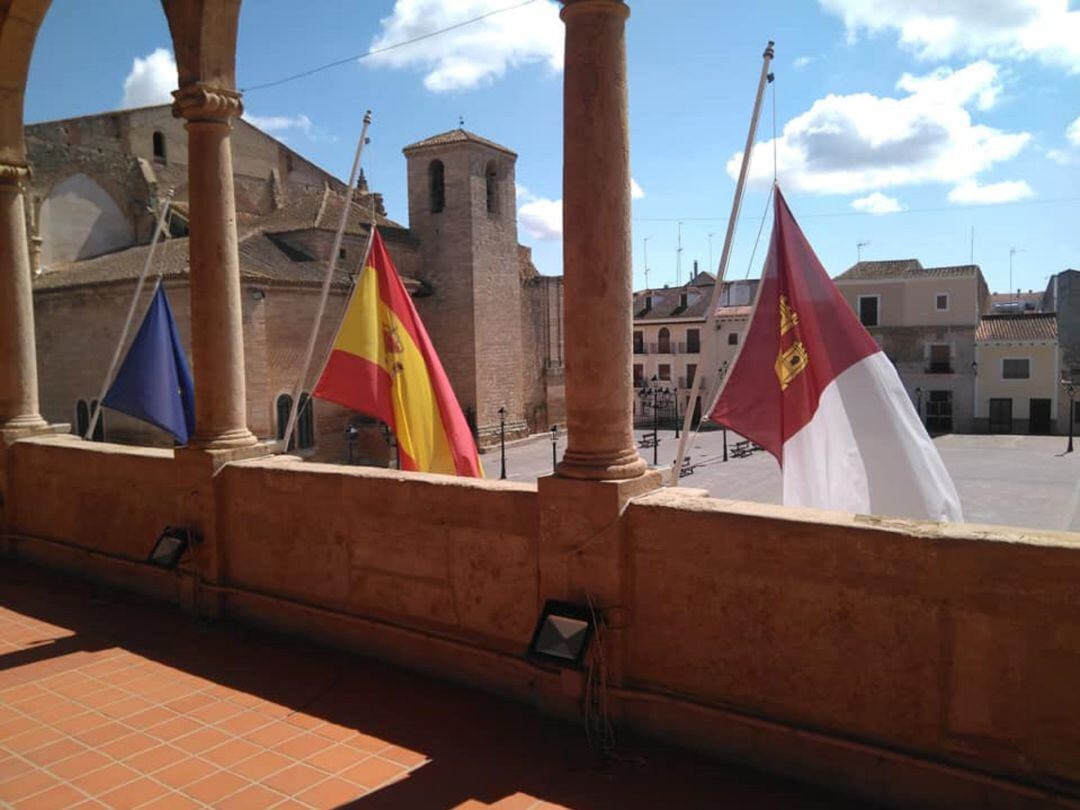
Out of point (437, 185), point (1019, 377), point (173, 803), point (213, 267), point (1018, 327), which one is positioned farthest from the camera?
point (1018, 327)

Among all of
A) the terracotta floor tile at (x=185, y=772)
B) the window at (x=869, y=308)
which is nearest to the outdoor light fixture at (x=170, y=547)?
the terracotta floor tile at (x=185, y=772)

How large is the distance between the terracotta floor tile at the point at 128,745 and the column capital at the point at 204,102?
13.5 ft

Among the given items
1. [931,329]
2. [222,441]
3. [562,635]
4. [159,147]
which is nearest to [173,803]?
[562,635]

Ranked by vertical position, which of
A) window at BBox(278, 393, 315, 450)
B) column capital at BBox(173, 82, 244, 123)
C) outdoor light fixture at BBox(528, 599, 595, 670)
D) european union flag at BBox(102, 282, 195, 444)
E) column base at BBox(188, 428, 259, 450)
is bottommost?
window at BBox(278, 393, 315, 450)

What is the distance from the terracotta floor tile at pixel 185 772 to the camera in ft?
12.3

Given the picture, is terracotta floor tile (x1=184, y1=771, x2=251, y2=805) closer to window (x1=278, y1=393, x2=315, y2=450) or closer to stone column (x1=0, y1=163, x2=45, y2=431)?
stone column (x1=0, y1=163, x2=45, y2=431)

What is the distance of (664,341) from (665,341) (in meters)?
0.07

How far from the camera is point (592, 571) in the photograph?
4.07 metres

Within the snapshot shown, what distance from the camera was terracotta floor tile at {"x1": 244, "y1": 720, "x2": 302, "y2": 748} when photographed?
161 inches

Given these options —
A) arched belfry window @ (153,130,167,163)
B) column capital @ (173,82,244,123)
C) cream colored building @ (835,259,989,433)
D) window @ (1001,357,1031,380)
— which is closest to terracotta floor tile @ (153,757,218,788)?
column capital @ (173,82,244,123)

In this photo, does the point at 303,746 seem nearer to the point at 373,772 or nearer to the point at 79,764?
the point at 373,772

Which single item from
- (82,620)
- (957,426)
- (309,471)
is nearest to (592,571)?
(309,471)

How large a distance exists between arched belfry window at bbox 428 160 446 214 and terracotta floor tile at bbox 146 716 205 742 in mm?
29228

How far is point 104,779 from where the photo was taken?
3771 mm
